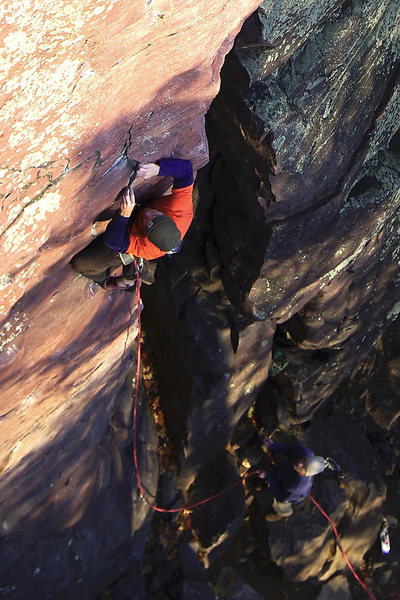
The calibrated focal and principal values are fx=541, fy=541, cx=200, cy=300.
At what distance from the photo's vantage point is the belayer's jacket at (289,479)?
7773 mm

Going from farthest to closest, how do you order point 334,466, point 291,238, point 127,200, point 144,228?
1. point 334,466
2. point 291,238
3. point 144,228
4. point 127,200

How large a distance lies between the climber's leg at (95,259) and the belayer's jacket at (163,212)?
0.09 m

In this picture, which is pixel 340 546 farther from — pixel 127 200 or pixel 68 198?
pixel 68 198

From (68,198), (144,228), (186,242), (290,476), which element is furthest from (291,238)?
(290,476)

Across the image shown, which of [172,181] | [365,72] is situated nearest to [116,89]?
[172,181]

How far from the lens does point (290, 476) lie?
788cm

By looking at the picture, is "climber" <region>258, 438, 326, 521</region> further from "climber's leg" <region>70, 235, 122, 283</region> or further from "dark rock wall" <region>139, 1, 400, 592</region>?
"climber's leg" <region>70, 235, 122, 283</region>

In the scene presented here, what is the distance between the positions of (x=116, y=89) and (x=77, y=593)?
6.30m

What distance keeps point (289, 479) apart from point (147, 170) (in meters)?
5.49

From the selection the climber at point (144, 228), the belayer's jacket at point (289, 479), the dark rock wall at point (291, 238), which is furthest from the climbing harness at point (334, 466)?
the climber at point (144, 228)

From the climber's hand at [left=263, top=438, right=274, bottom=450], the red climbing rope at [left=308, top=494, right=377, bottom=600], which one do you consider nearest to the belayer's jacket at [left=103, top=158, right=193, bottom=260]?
the climber's hand at [left=263, top=438, right=274, bottom=450]

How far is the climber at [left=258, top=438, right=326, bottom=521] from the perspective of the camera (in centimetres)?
743

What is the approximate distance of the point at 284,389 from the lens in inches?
355

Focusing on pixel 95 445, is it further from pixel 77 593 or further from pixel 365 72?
pixel 365 72
